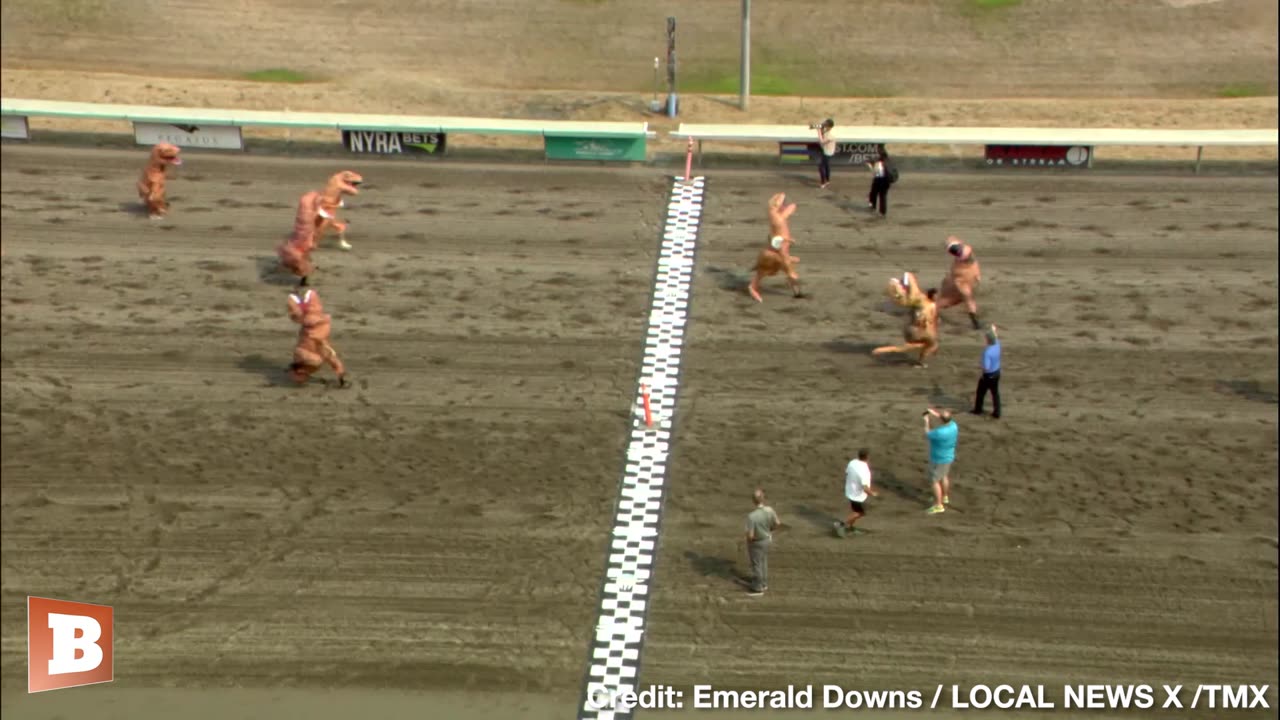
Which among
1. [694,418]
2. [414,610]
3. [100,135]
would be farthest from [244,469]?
[100,135]

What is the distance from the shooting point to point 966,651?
52.9 feet

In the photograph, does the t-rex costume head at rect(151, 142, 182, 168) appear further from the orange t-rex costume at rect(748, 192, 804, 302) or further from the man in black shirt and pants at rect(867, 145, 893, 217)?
the man in black shirt and pants at rect(867, 145, 893, 217)

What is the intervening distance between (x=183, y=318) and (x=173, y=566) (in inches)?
216

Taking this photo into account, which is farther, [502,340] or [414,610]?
[502,340]

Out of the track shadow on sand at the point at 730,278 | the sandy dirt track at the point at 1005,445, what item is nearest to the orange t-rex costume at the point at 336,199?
the sandy dirt track at the point at 1005,445

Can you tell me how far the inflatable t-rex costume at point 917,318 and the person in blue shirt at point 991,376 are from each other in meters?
0.88

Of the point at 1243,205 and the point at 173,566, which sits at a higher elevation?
the point at 1243,205

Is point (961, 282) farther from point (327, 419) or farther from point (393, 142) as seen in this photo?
point (393, 142)

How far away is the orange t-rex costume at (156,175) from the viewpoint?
2400 centimetres

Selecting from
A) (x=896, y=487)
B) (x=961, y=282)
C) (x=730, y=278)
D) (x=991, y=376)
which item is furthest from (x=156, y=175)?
(x=991, y=376)

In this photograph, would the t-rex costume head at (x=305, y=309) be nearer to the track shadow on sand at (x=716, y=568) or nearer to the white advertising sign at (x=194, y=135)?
the track shadow on sand at (x=716, y=568)

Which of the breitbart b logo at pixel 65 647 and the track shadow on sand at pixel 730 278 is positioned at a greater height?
the track shadow on sand at pixel 730 278

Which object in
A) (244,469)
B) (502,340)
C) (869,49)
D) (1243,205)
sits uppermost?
(869,49)

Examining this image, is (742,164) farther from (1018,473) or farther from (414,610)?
(414,610)
